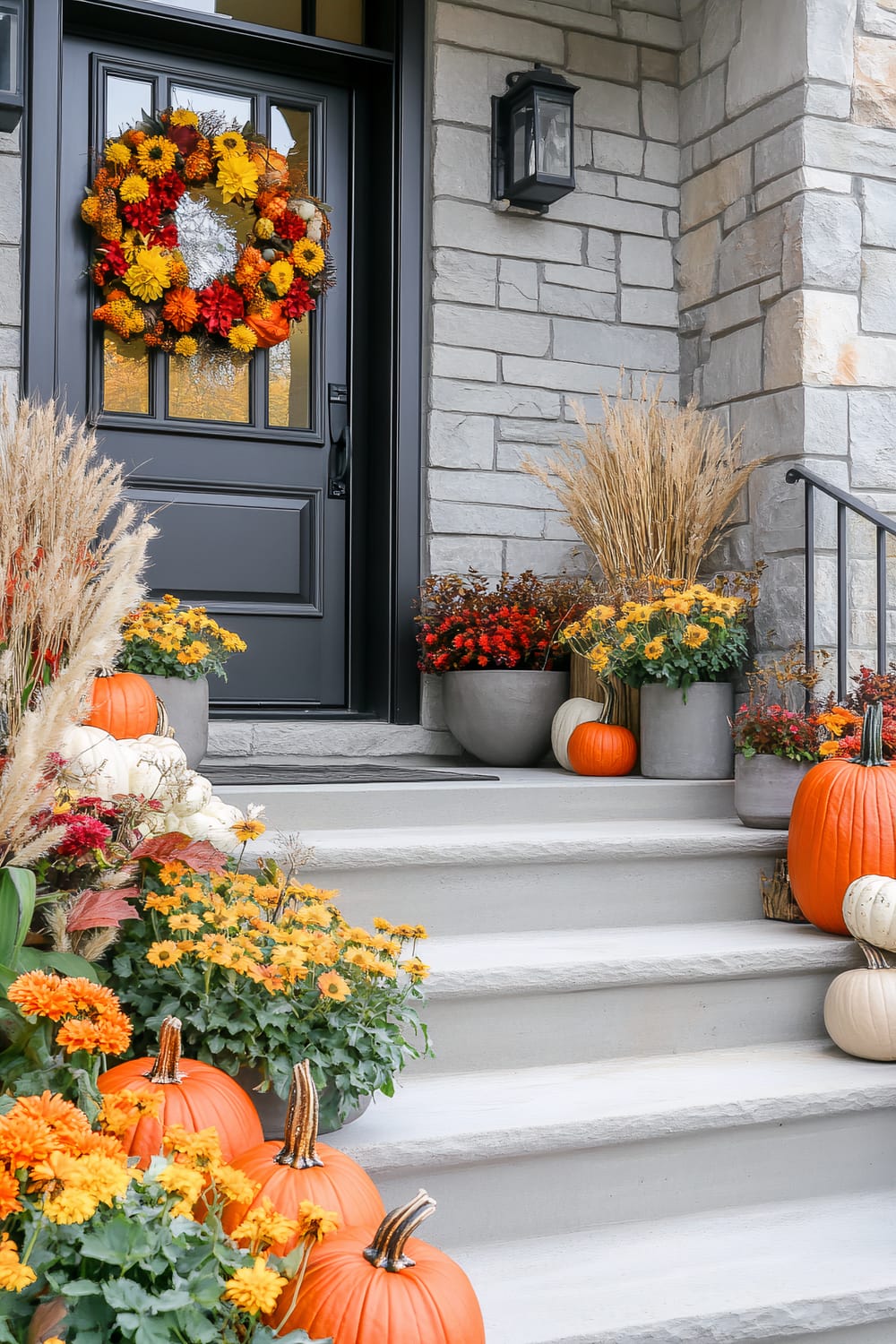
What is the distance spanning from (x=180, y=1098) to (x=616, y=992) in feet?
3.10

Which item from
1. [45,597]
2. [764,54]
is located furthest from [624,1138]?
[764,54]

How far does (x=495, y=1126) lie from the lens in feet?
5.96

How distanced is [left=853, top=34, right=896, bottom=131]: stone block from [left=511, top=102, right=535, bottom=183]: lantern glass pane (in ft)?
2.99

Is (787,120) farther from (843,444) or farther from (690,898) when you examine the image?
(690,898)

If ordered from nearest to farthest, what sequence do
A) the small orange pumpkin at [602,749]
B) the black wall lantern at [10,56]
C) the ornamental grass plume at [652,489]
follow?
the black wall lantern at [10,56]
the small orange pumpkin at [602,749]
the ornamental grass plume at [652,489]

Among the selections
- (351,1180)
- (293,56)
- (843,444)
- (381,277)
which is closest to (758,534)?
(843,444)

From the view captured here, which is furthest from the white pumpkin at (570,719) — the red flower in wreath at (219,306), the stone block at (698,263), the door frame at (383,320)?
→ the red flower in wreath at (219,306)

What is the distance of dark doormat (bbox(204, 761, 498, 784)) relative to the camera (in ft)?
9.50

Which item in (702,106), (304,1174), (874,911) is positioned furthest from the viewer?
(702,106)

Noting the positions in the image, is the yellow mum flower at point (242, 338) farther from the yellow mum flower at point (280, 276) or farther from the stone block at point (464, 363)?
the stone block at point (464, 363)

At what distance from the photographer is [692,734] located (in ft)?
10.4

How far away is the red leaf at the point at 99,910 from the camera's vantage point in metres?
1.56

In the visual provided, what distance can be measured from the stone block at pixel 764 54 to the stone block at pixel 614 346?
70cm

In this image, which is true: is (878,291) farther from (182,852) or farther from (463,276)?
(182,852)
